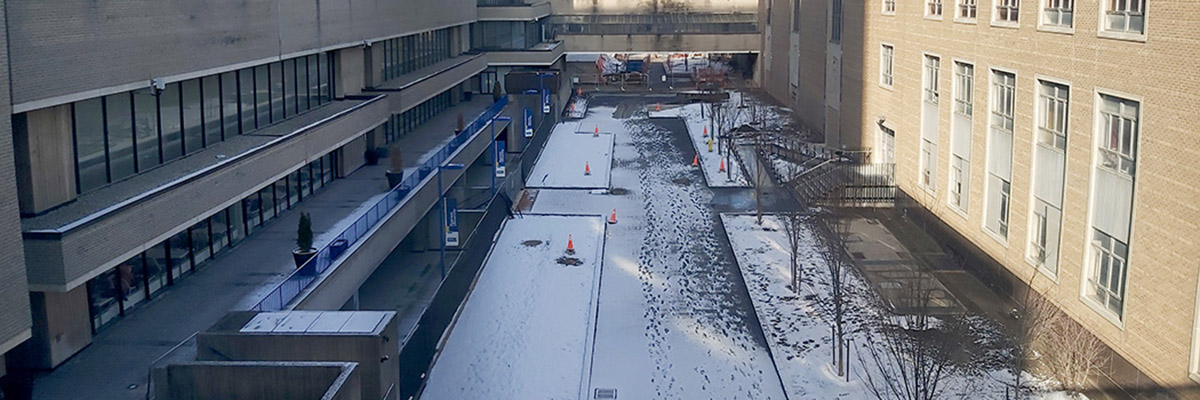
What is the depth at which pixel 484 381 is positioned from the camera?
20656mm

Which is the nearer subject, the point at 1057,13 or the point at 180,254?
the point at 180,254

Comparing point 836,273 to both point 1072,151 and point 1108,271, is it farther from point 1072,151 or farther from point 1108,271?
point 1072,151

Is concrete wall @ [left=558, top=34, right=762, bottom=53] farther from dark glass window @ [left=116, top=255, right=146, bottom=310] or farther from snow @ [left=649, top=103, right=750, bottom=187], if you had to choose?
dark glass window @ [left=116, top=255, right=146, bottom=310]

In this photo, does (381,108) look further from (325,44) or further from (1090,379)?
(1090,379)

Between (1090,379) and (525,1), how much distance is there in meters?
48.9

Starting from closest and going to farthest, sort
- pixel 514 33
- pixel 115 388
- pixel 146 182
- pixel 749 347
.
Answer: pixel 115 388, pixel 146 182, pixel 749 347, pixel 514 33

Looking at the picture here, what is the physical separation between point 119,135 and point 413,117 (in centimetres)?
2302

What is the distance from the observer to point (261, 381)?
15.2 metres

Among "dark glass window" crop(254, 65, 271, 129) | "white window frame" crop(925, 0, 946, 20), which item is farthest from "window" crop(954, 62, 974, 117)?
"dark glass window" crop(254, 65, 271, 129)

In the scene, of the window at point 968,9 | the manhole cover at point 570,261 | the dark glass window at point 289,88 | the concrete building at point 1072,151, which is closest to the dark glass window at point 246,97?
the dark glass window at point 289,88

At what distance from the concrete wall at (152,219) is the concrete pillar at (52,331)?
0.95m

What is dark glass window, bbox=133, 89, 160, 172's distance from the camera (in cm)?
1948

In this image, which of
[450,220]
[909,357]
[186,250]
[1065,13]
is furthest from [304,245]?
[1065,13]

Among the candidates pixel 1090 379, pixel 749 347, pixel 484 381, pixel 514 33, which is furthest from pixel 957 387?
pixel 514 33
